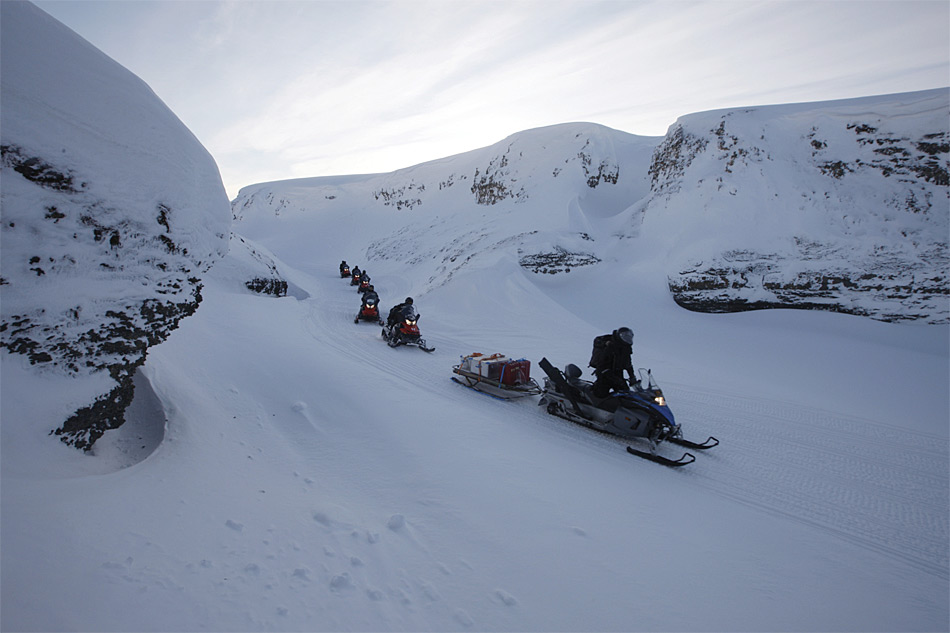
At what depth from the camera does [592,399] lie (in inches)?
238

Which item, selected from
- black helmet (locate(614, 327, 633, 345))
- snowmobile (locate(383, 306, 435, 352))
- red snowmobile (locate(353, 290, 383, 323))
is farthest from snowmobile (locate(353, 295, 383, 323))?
black helmet (locate(614, 327, 633, 345))

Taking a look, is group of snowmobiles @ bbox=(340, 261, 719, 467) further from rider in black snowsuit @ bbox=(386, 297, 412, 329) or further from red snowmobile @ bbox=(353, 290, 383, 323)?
red snowmobile @ bbox=(353, 290, 383, 323)

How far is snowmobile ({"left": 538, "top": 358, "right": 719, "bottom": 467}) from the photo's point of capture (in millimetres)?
5406

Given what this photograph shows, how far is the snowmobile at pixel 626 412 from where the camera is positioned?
5406mm

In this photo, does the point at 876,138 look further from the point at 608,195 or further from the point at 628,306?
the point at 608,195

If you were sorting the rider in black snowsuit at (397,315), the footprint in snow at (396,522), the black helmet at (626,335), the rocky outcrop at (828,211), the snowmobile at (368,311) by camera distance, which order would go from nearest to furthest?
1. the footprint in snow at (396,522)
2. the black helmet at (626,335)
3. the rider in black snowsuit at (397,315)
4. the rocky outcrop at (828,211)
5. the snowmobile at (368,311)

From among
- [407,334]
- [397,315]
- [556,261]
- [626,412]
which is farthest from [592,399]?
[556,261]

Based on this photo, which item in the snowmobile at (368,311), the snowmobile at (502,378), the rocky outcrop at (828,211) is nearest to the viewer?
the snowmobile at (502,378)

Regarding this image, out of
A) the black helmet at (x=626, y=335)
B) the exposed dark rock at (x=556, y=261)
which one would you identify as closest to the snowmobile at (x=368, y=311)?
the exposed dark rock at (x=556, y=261)

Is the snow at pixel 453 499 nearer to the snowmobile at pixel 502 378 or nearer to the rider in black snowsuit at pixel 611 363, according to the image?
the snowmobile at pixel 502 378

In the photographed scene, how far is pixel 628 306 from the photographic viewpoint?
14.2 metres

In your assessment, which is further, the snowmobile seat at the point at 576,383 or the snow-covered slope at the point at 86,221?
the snowmobile seat at the point at 576,383

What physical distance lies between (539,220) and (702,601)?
71.0ft

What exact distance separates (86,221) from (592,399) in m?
6.09
